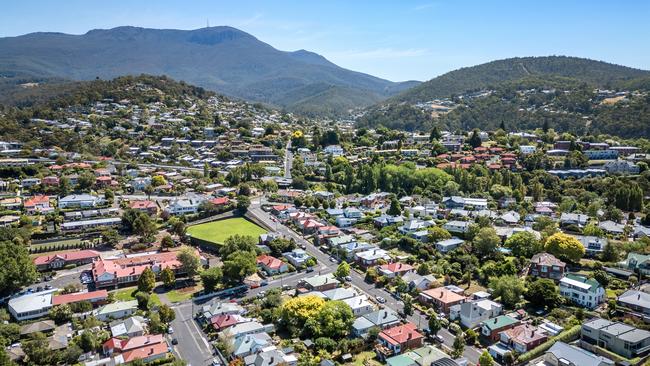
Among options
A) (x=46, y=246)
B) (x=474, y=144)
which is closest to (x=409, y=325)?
(x=46, y=246)

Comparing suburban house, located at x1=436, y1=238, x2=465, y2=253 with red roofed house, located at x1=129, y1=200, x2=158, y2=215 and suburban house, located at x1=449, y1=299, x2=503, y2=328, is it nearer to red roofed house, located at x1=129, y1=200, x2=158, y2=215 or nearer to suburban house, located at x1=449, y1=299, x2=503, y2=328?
suburban house, located at x1=449, y1=299, x2=503, y2=328

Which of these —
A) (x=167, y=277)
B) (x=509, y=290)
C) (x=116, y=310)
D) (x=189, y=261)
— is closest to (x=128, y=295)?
(x=167, y=277)

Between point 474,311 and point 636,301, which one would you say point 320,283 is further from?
point 636,301

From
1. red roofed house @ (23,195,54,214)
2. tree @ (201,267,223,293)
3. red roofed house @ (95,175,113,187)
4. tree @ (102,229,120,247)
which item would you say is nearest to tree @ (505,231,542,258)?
tree @ (201,267,223,293)

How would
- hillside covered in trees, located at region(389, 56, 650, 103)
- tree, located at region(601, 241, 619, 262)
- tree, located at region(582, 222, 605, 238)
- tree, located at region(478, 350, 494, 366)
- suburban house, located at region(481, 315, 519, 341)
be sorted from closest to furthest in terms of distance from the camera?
tree, located at region(478, 350, 494, 366) < suburban house, located at region(481, 315, 519, 341) < tree, located at region(601, 241, 619, 262) < tree, located at region(582, 222, 605, 238) < hillside covered in trees, located at region(389, 56, 650, 103)

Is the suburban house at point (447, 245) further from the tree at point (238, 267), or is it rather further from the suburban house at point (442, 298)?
the tree at point (238, 267)

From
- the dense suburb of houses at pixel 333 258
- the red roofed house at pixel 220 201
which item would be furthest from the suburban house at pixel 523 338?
the red roofed house at pixel 220 201
